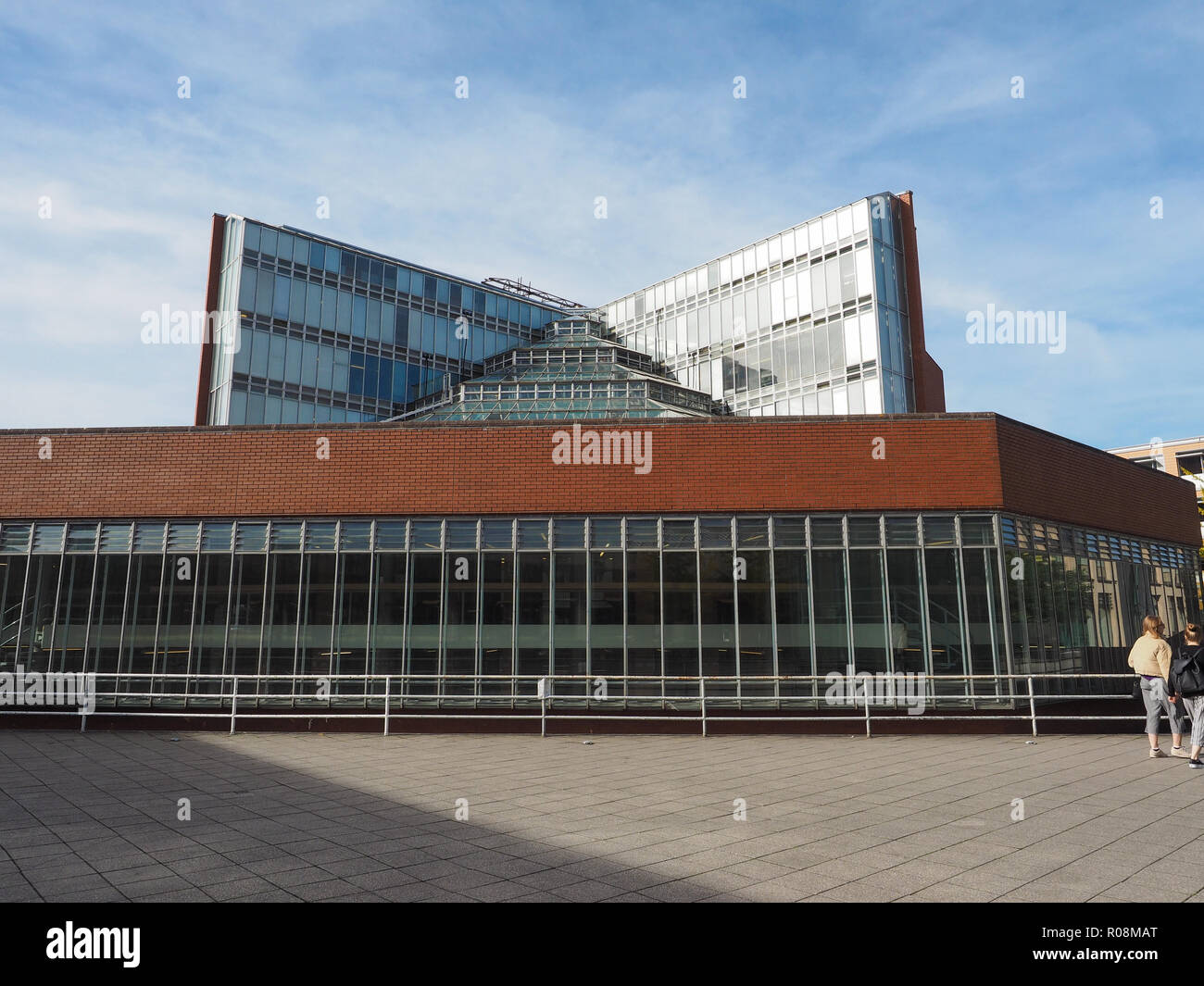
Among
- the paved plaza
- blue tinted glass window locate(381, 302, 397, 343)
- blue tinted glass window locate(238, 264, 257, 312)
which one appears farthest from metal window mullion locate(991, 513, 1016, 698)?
blue tinted glass window locate(381, 302, 397, 343)

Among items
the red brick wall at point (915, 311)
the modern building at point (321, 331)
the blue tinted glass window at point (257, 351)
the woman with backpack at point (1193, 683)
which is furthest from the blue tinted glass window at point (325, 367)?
the woman with backpack at point (1193, 683)

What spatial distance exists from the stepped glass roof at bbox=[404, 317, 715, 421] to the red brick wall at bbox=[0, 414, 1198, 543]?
4.88 metres

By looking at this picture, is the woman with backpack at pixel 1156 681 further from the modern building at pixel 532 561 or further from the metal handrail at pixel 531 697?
the modern building at pixel 532 561

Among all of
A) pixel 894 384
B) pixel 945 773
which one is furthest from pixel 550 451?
pixel 894 384

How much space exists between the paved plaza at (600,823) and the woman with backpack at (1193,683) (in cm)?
→ 52

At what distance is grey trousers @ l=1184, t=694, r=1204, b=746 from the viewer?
10.7 meters

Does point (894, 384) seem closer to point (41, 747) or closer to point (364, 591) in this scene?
point (364, 591)

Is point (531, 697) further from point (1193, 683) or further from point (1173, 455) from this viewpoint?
point (1173, 455)

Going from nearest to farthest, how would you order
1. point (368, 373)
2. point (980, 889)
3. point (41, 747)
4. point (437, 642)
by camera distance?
point (980, 889), point (41, 747), point (437, 642), point (368, 373)

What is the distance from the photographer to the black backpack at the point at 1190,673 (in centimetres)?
1085

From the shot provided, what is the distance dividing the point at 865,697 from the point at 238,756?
9.47 m

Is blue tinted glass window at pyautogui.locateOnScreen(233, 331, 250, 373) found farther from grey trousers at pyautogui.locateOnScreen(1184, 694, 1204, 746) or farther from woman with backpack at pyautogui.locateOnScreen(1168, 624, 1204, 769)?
grey trousers at pyautogui.locateOnScreen(1184, 694, 1204, 746)

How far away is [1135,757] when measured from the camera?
1160cm

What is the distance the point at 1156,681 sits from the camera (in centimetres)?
1187
